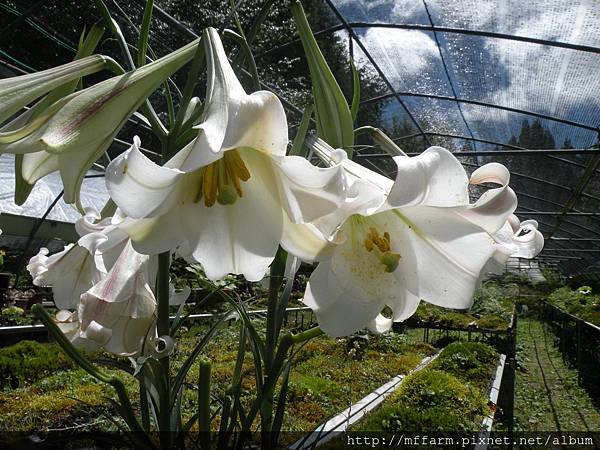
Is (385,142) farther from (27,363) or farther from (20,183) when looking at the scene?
(27,363)

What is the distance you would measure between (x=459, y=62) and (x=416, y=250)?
5346 mm

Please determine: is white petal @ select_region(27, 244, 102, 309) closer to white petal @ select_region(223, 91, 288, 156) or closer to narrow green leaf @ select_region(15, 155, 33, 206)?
narrow green leaf @ select_region(15, 155, 33, 206)

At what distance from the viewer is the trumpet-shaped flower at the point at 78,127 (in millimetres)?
402

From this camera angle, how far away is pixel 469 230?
0.54 m

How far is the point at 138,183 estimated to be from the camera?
0.42 m

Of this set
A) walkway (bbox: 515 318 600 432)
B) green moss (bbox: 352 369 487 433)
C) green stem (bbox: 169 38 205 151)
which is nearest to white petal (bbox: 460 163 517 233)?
green stem (bbox: 169 38 205 151)

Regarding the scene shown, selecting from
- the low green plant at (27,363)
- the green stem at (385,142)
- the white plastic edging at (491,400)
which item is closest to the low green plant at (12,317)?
the low green plant at (27,363)

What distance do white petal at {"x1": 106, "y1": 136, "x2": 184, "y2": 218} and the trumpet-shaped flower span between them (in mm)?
33

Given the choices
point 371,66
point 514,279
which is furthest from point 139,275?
point 514,279

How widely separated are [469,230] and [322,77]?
0.75ft

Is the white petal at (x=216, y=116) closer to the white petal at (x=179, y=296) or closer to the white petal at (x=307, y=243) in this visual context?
the white petal at (x=307, y=243)

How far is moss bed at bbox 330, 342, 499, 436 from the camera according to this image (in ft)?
8.33

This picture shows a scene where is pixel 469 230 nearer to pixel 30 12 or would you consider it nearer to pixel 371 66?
pixel 30 12

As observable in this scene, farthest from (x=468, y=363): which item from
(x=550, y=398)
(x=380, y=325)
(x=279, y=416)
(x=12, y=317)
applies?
(x=12, y=317)
